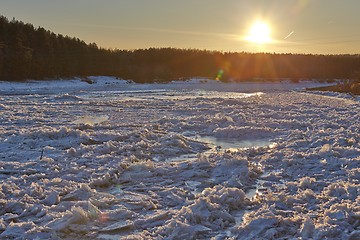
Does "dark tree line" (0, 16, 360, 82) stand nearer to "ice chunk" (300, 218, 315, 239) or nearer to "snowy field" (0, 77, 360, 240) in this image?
"snowy field" (0, 77, 360, 240)

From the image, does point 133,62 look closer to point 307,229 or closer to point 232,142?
point 232,142

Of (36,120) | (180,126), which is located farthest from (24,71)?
(180,126)

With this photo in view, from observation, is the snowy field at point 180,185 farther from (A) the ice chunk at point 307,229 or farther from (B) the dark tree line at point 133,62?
(B) the dark tree line at point 133,62

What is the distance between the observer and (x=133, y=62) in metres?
102

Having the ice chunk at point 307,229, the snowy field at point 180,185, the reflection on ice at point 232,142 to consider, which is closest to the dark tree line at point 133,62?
the reflection on ice at point 232,142

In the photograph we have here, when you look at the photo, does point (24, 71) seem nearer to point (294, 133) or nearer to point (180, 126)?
point (180, 126)

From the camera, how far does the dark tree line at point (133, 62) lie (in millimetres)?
58844

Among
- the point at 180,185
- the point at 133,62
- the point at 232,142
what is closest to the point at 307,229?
the point at 180,185

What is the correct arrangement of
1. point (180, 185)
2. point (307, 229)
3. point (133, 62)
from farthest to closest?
point (133, 62)
point (180, 185)
point (307, 229)

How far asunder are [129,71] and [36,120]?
A: 224 ft

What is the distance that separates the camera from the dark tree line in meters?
58.8

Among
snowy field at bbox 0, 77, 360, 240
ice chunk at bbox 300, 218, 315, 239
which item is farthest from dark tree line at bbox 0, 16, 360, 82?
ice chunk at bbox 300, 218, 315, 239

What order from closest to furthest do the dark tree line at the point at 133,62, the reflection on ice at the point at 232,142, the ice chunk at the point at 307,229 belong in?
the ice chunk at the point at 307,229
the reflection on ice at the point at 232,142
the dark tree line at the point at 133,62

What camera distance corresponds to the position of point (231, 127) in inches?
564
